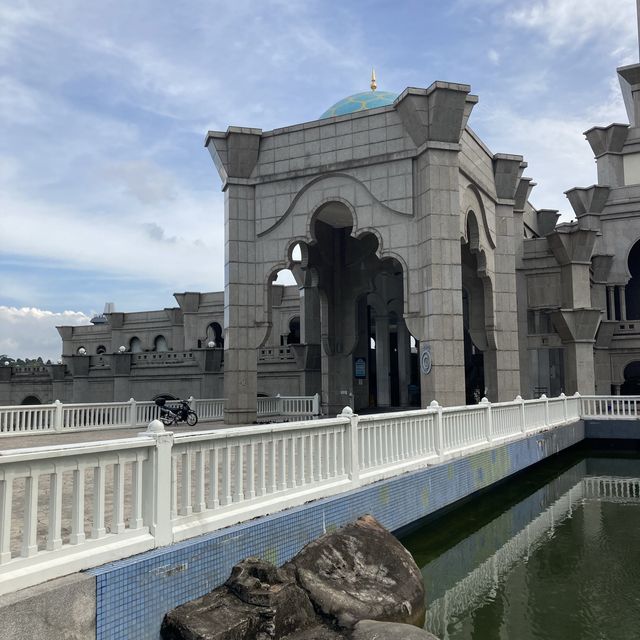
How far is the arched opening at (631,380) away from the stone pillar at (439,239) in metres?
16.8

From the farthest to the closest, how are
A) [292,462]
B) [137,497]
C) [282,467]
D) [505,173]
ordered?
1. [505,173]
2. [292,462]
3. [282,467]
4. [137,497]

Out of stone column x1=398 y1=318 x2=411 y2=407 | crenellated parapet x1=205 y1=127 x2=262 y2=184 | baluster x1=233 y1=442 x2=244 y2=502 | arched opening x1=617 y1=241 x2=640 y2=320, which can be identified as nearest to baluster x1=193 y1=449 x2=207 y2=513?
baluster x1=233 y1=442 x2=244 y2=502

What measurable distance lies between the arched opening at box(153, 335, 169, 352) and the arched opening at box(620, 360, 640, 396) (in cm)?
2754

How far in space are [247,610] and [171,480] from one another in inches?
44.6

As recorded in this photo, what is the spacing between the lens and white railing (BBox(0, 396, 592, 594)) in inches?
151

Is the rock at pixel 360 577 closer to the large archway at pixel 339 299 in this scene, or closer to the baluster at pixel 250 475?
the baluster at pixel 250 475

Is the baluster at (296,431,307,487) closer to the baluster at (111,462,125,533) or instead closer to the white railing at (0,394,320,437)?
the baluster at (111,462,125,533)

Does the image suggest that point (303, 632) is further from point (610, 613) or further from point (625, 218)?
point (625, 218)

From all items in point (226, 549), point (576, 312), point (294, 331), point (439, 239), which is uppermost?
point (439, 239)

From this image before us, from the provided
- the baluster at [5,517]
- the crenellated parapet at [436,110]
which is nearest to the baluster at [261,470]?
the baluster at [5,517]

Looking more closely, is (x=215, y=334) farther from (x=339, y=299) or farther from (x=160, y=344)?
(x=339, y=299)

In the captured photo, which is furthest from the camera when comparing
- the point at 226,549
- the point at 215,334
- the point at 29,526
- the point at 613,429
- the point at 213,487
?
the point at 215,334

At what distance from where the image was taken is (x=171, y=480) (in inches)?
186

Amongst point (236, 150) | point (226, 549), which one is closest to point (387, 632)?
point (226, 549)
